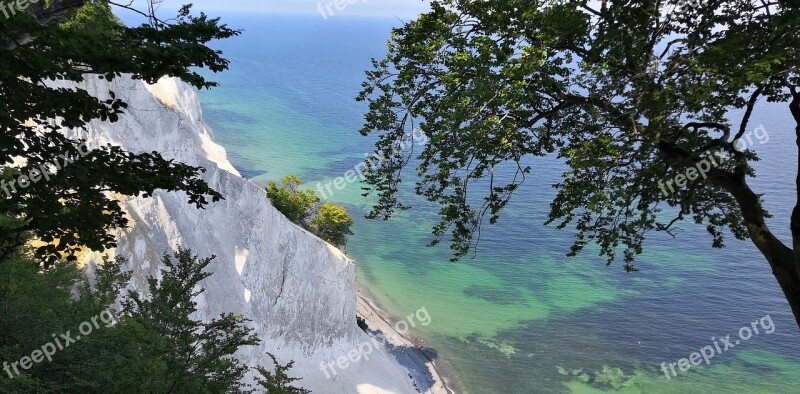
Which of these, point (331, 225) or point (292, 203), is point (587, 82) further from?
point (292, 203)

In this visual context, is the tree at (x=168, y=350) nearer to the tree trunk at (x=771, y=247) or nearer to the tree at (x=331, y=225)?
the tree trunk at (x=771, y=247)

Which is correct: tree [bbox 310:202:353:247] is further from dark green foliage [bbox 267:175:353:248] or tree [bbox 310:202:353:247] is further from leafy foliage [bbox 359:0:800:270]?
leafy foliage [bbox 359:0:800:270]

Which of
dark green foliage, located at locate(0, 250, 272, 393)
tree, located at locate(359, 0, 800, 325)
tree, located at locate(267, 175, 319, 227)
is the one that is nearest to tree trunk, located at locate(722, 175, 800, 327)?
tree, located at locate(359, 0, 800, 325)

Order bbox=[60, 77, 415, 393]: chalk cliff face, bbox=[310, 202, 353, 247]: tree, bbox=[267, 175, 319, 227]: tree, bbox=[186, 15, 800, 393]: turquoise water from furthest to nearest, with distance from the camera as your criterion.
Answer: bbox=[310, 202, 353, 247]: tree < bbox=[267, 175, 319, 227]: tree < bbox=[186, 15, 800, 393]: turquoise water < bbox=[60, 77, 415, 393]: chalk cliff face

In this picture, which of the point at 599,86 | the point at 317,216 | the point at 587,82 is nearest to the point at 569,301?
the point at 317,216

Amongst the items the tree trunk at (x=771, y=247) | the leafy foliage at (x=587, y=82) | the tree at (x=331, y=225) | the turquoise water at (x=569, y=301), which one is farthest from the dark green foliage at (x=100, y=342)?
the tree at (x=331, y=225)

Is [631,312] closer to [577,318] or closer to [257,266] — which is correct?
[577,318]
